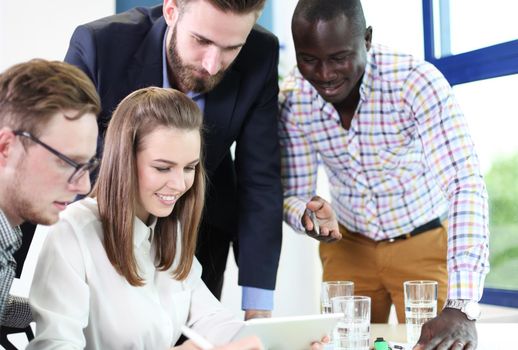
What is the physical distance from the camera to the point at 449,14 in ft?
11.2

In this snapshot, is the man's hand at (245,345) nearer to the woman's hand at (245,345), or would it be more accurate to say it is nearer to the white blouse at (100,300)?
the woman's hand at (245,345)

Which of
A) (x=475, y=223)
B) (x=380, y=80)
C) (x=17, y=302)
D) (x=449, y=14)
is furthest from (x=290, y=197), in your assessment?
(x=449, y=14)

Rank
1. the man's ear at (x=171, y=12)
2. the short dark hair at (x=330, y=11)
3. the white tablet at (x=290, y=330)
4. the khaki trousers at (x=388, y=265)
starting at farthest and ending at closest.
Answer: the khaki trousers at (x=388, y=265)
the short dark hair at (x=330, y=11)
the man's ear at (x=171, y=12)
the white tablet at (x=290, y=330)

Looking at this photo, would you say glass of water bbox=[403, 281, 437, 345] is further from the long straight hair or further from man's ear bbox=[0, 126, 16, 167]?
man's ear bbox=[0, 126, 16, 167]

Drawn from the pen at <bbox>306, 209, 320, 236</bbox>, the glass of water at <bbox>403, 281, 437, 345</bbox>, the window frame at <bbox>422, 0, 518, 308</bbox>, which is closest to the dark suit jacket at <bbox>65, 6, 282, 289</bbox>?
the pen at <bbox>306, 209, 320, 236</bbox>

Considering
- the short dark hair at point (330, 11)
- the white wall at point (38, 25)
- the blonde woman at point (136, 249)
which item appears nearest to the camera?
the blonde woman at point (136, 249)

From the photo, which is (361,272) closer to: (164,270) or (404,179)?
(404,179)

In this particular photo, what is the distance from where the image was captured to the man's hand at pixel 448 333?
5.05 ft

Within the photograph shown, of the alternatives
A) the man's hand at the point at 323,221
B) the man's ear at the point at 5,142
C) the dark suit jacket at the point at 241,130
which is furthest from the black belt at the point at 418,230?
the man's ear at the point at 5,142

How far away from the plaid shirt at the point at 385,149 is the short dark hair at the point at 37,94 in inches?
41.6

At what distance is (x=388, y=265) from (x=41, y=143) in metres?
1.41

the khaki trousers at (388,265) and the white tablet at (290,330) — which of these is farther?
the khaki trousers at (388,265)

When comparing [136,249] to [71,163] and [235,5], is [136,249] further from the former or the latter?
[235,5]

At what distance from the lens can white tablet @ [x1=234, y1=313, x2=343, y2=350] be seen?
1.31 metres
